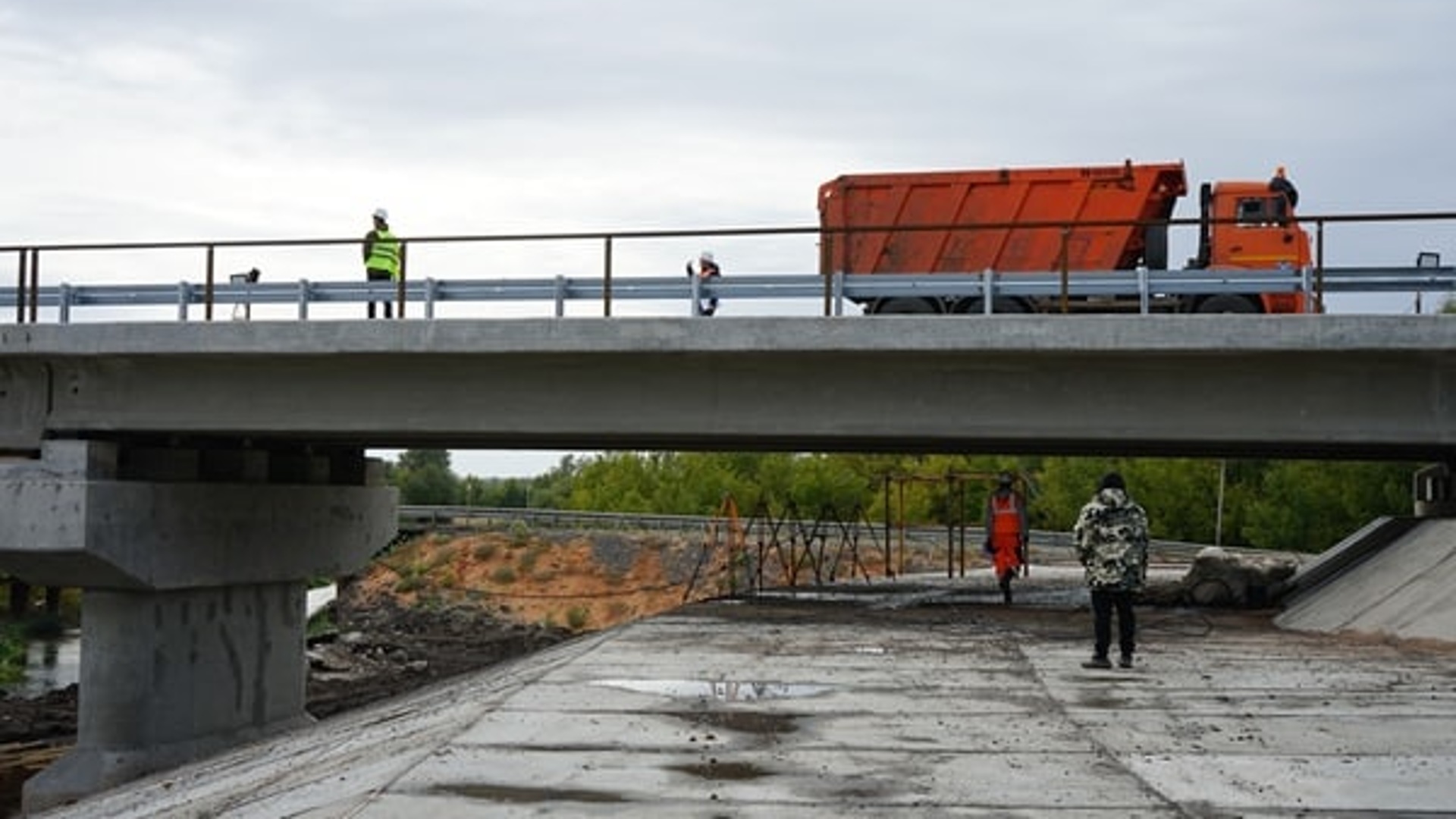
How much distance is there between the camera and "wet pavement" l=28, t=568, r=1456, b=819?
26.3 feet

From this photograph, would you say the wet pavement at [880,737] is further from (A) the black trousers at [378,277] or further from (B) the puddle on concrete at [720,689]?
(A) the black trousers at [378,277]

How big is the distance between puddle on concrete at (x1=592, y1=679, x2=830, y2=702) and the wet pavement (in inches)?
1.8

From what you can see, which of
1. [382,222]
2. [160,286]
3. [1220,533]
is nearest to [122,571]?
[160,286]

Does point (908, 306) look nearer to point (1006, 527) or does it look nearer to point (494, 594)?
point (1006, 527)

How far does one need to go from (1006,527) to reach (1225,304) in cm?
429

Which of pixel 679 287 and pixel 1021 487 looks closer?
pixel 679 287

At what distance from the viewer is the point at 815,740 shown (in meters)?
9.84

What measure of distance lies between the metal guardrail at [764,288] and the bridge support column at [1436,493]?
9.12 metres

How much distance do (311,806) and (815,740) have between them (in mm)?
3203

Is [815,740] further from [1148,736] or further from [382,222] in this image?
[382,222]

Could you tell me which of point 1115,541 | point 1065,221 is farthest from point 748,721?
point 1065,221

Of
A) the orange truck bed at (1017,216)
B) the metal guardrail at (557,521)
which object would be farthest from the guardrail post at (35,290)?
the metal guardrail at (557,521)

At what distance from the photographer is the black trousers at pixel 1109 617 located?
13.1m

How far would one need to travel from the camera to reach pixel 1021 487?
47031 millimetres
